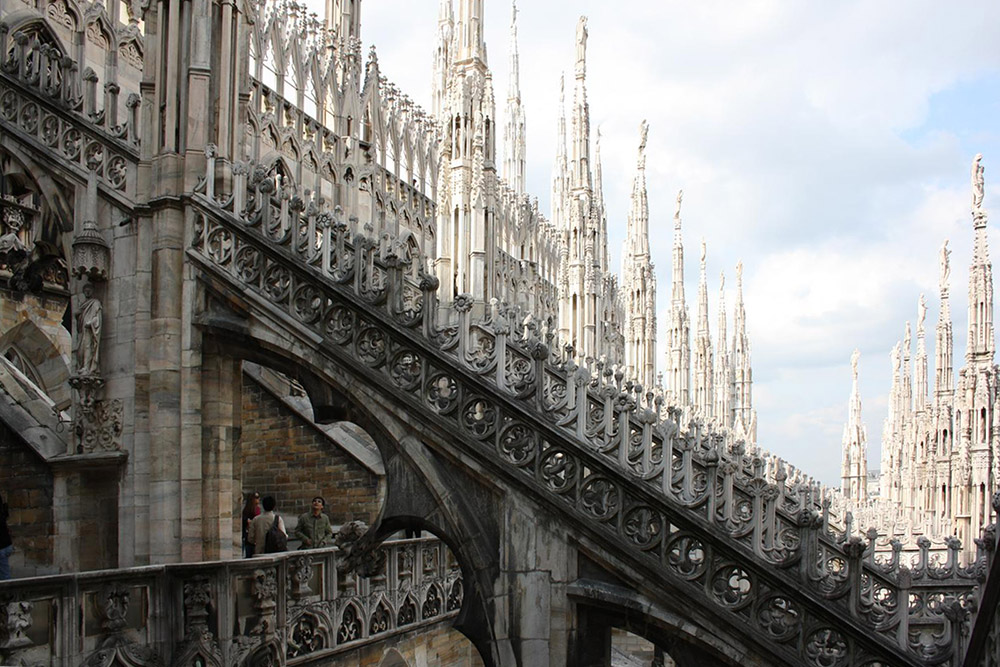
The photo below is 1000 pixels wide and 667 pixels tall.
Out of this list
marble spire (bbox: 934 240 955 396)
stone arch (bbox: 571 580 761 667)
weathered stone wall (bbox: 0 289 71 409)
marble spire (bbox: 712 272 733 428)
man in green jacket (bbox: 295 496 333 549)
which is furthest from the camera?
marble spire (bbox: 712 272 733 428)

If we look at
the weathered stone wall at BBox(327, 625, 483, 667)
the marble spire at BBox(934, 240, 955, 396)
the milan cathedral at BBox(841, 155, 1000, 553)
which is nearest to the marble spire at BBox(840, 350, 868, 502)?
the milan cathedral at BBox(841, 155, 1000, 553)

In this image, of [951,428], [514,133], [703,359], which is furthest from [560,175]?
[951,428]

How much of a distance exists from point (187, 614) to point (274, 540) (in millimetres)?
2863

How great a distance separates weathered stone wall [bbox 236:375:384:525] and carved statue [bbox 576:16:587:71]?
2367cm

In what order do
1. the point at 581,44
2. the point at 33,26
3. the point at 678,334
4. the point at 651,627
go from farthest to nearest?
the point at 678,334 → the point at 581,44 → the point at 33,26 → the point at 651,627

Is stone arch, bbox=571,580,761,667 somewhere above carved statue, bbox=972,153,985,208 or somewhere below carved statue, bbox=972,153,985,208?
below

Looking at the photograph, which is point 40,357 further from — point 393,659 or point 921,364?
point 921,364

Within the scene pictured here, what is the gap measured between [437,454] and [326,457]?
6045 millimetres

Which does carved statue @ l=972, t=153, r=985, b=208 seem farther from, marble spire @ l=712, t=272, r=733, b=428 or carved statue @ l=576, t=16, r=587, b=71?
marble spire @ l=712, t=272, r=733, b=428

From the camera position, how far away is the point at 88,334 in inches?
365

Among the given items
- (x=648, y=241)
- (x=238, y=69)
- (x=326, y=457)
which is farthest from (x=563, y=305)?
(x=238, y=69)

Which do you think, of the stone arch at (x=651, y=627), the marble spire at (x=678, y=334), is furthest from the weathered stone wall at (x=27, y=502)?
the marble spire at (x=678, y=334)

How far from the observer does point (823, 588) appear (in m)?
6.39

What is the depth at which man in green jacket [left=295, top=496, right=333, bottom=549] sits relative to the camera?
1098cm
